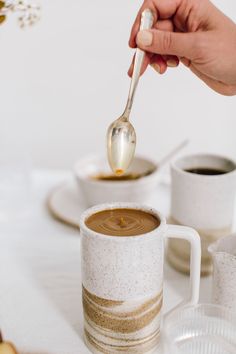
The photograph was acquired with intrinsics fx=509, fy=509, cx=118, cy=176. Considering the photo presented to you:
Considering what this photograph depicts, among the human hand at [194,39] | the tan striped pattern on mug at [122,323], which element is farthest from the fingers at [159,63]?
the tan striped pattern on mug at [122,323]

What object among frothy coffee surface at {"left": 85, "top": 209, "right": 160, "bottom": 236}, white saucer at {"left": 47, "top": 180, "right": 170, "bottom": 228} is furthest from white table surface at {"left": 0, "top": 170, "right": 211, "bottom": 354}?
frothy coffee surface at {"left": 85, "top": 209, "right": 160, "bottom": 236}

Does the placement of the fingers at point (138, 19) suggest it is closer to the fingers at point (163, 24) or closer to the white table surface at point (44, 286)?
the fingers at point (163, 24)

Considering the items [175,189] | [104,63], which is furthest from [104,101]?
[175,189]

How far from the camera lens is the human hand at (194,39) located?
0.65 metres

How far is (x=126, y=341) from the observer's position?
0.53 metres

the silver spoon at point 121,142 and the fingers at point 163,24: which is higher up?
the fingers at point 163,24

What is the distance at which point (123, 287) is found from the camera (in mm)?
517

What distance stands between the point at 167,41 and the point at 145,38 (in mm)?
28

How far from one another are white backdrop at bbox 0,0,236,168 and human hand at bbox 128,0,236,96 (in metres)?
0.56

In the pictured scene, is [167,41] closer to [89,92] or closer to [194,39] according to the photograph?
[194,39]

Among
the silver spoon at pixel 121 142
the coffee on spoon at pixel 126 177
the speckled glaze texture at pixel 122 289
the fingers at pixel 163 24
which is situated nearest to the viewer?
the speckled glaze texture at pixel 122 289

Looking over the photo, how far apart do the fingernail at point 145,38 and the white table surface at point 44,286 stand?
313 mm

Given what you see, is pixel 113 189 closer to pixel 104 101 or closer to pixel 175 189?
pixel 175 189

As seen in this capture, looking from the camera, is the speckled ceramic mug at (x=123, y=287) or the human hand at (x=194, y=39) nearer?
the speckled ceramic mug at (x=123, y=287)
